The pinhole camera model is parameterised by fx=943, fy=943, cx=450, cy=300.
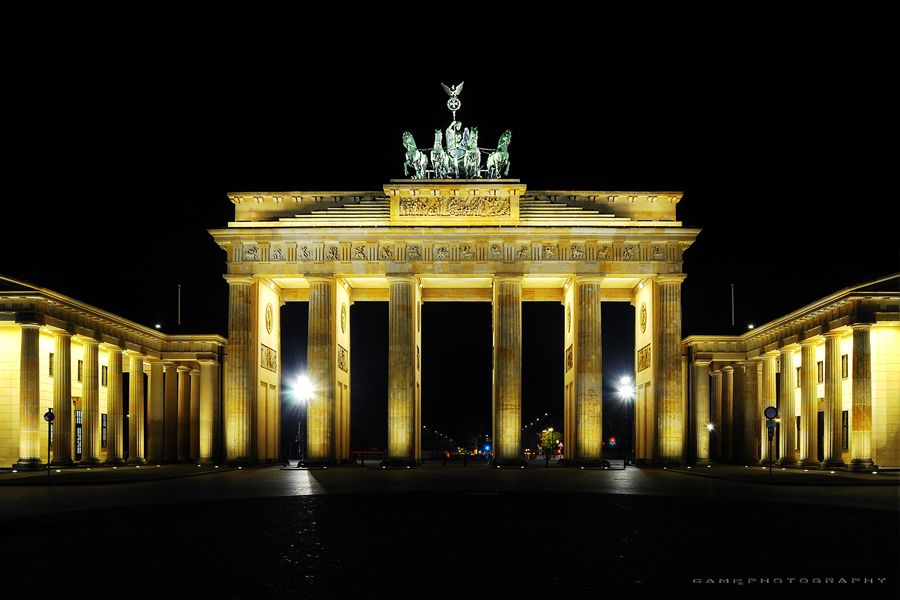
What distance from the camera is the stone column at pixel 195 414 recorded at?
64188mm

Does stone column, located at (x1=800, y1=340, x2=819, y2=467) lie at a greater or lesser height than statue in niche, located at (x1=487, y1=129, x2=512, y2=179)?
lesser

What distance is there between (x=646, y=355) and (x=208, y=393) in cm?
2769

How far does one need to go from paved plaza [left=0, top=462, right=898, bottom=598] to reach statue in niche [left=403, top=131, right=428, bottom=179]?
3120 centimetres

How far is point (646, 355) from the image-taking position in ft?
192

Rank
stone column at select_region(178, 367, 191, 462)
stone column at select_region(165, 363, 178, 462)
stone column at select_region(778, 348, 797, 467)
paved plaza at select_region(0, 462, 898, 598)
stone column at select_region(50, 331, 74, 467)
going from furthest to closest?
stone column at select_region(178, 367, 191, 462) → stone column at select_region(165, 363, 178, 462) → stone column at select_region(778, 348, 797, 467) → stone column at select_region(50, 331, 74, 467) → paved plaza at select_region(0, 462, 898, 598)

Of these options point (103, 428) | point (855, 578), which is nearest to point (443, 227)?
point (103, 428)

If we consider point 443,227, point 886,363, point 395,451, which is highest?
point 443,227

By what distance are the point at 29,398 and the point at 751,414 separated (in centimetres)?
4288

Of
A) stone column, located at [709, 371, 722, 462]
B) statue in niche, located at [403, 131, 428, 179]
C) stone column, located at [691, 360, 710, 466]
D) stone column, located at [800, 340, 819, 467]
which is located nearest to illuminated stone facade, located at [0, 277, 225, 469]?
statue in niche, located at [403, 131, 428, 179]

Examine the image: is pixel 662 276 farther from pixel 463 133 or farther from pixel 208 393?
pixel 208 393

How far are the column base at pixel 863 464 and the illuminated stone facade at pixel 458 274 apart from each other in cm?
1257

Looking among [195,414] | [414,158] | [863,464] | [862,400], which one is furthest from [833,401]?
[195,414]

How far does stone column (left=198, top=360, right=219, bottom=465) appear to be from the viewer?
5712 centimetres

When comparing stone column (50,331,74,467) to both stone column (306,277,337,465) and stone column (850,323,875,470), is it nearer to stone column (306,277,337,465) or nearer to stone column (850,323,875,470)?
stone column (306,277,337,465)
